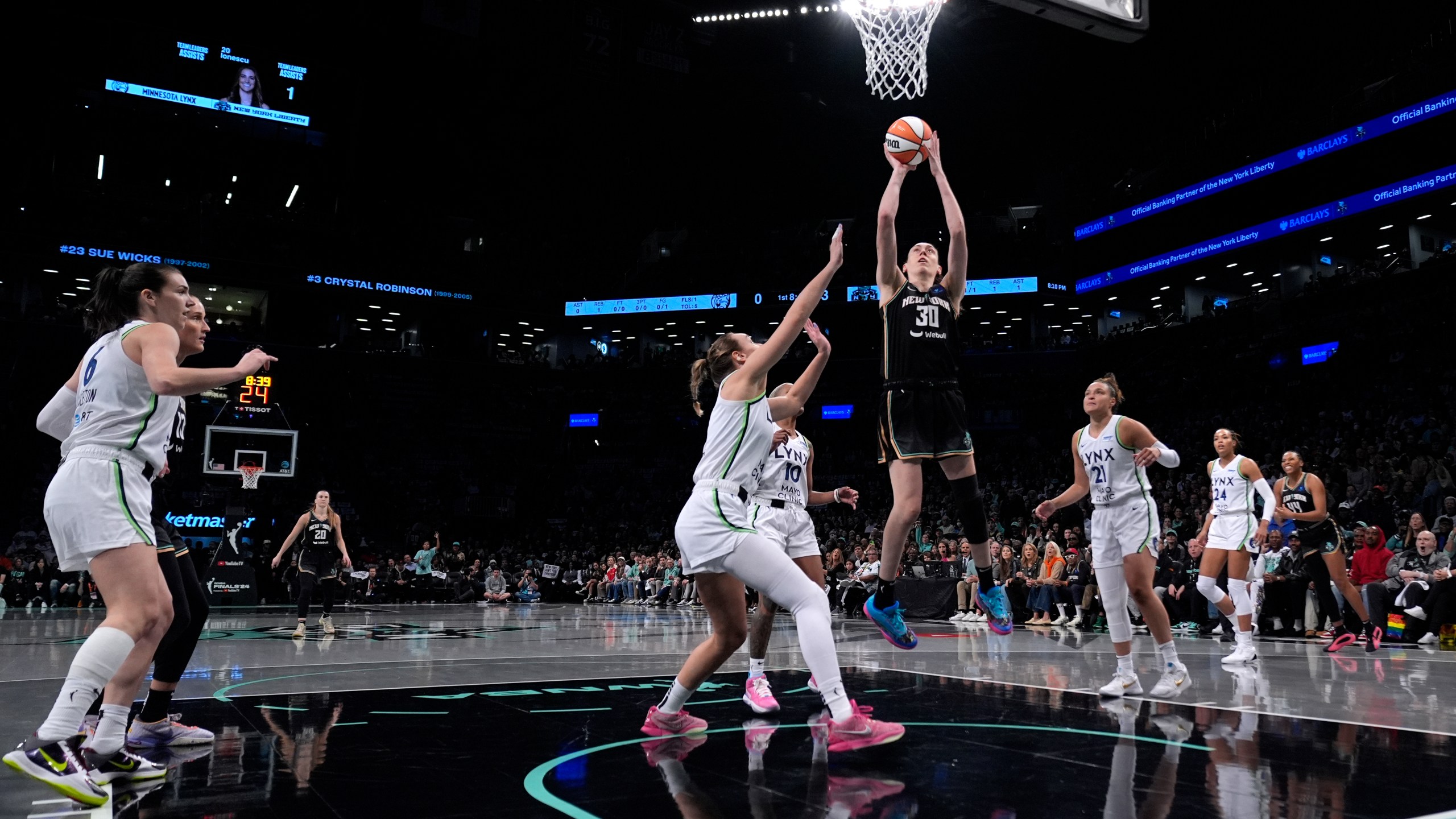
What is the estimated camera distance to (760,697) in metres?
5.42

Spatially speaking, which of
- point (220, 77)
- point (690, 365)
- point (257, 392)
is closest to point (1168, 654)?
point (257, 392)

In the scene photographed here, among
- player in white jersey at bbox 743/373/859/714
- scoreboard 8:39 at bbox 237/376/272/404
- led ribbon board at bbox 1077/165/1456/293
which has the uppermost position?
led ribbon board at bbox 1077/165/1456/293

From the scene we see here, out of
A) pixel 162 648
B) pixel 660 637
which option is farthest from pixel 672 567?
pixel 162 648

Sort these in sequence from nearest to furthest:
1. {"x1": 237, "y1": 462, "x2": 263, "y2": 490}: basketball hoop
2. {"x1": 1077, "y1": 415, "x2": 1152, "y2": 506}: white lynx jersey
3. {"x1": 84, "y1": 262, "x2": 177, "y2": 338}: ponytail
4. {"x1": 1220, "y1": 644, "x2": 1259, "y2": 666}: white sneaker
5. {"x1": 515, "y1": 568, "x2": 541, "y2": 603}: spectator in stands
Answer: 1. {"x1": 84, "y1": 262, "x2": 177, "y2": 338}: ponytail
2. {"x1": 1077, "y1": 415, "x2": 1152, "y2": 506}: white lynx jersey
3. {"x1": 1220, "y1": 644, "x2": 1259, "y2": 666}: white sneaker
4. {"x1": 237, "y1": 462, "x2": 263, "y2": 490}: basketball hoop
5. {"x1": 515, "y1": 568, "x2": 541, "y2": 603}: spectator in stands

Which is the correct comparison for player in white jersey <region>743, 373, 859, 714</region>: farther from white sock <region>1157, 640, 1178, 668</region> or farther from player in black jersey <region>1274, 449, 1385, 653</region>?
player in black jersey <region>1274, 449, 1385, 653</region>

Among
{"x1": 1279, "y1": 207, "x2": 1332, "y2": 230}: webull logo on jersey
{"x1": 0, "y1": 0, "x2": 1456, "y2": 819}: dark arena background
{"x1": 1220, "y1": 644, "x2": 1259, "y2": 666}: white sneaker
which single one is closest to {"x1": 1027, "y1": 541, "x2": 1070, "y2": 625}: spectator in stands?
{"x1": 0, "y1": 0, "x2": 1456, "y2": 819}: dark arena background

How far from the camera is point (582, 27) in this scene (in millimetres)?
20578

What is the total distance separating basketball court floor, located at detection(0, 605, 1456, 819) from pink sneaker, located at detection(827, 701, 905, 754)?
6 cm

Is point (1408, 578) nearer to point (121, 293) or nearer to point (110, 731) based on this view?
point (110, 731)

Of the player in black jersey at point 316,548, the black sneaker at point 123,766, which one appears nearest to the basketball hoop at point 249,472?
the player in black jersey at point 316,548

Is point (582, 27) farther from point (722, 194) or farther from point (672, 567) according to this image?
point (722, 194)

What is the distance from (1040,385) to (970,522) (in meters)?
29.6

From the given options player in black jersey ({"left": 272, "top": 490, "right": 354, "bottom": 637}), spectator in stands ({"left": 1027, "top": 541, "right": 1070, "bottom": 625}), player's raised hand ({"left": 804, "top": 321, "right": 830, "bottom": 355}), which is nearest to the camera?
player's raised hand ({"left": 804, "top": 321, "right": 830, "bottom": 355})

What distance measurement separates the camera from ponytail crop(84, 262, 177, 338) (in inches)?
153
